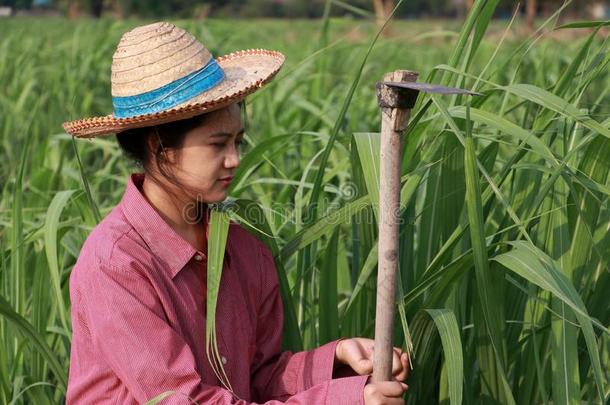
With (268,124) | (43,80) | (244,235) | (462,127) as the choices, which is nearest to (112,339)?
(244,235)

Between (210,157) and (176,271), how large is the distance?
0.48 feet

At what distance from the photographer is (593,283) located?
1341mm

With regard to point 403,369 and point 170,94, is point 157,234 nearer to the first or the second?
point 170,94

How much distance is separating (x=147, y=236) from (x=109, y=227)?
47 millimetres

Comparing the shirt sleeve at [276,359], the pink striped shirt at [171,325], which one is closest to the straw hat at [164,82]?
the pink striped shirt at [171,325]

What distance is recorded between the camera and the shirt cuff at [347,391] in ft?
3.61

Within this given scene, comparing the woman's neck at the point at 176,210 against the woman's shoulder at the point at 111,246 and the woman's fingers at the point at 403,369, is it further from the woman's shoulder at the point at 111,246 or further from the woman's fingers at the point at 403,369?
the woman's fingers at the point at 403,369

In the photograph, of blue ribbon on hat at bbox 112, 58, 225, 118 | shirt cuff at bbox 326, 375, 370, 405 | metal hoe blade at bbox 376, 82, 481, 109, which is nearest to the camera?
metal hoe blade at bbox 376, 82, 481, 109

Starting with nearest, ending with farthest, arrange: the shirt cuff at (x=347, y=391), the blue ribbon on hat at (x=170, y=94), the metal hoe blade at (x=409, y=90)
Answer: the metal hoe blade at (x=409, y=90) < the shirt cuff at (x=347, y=391) < the blue ribbon on hat at (x=170, y=94)

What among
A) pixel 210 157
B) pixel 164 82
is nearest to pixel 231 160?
pixel 210 157

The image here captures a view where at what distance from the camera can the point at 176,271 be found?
1.22 m

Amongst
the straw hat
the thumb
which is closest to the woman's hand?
the thumb

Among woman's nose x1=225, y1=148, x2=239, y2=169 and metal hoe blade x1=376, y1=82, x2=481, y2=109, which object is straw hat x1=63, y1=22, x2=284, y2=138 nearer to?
woman's nose x1=225, y1=148, x2=239, y2=169

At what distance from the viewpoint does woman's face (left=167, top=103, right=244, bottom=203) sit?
120cm
